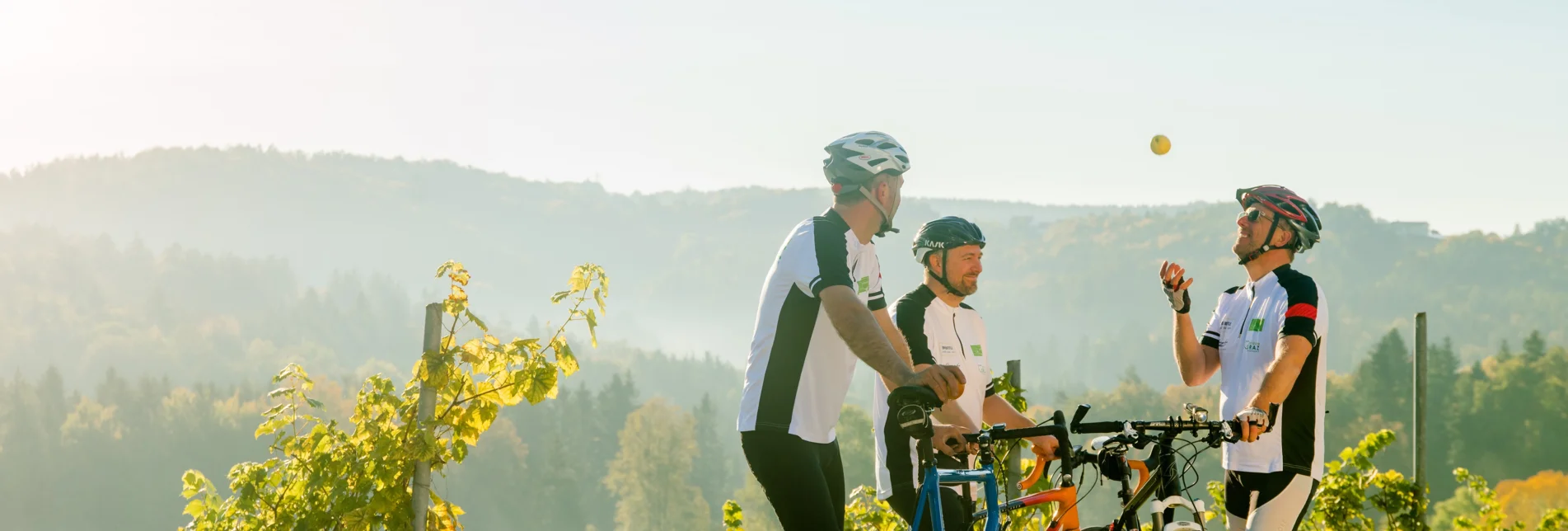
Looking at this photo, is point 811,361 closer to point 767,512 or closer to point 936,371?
point 936,371

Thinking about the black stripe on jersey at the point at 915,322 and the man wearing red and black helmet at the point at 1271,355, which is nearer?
the man wearing red and black helmet at the point at 1271,355

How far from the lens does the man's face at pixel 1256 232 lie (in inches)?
215

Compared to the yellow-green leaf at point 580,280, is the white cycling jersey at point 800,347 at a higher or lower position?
lower

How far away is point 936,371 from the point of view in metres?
3.83

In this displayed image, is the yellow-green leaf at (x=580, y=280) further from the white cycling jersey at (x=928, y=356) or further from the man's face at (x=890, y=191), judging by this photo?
the man's face at (x=890, y=191)

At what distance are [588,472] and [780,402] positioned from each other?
435 feet

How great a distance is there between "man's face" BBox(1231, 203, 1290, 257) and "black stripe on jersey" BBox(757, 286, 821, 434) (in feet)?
7.11

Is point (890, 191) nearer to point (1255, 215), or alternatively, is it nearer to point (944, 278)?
point (944, 278)

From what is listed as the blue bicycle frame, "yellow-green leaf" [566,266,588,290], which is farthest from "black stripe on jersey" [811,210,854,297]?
"yellow-green leaf" [566,266,588,290]

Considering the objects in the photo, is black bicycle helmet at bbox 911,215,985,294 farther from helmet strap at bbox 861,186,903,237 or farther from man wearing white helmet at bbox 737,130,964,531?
man wearing white helmet at bbox 737,130,964,531

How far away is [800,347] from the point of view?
429 cm

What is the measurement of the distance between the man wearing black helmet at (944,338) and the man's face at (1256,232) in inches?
44.8

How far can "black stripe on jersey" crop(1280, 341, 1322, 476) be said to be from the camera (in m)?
5.25

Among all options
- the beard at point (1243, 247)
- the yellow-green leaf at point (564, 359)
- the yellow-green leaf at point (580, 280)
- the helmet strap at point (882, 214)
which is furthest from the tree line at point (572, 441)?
the helmet strap at point (882, 214)
